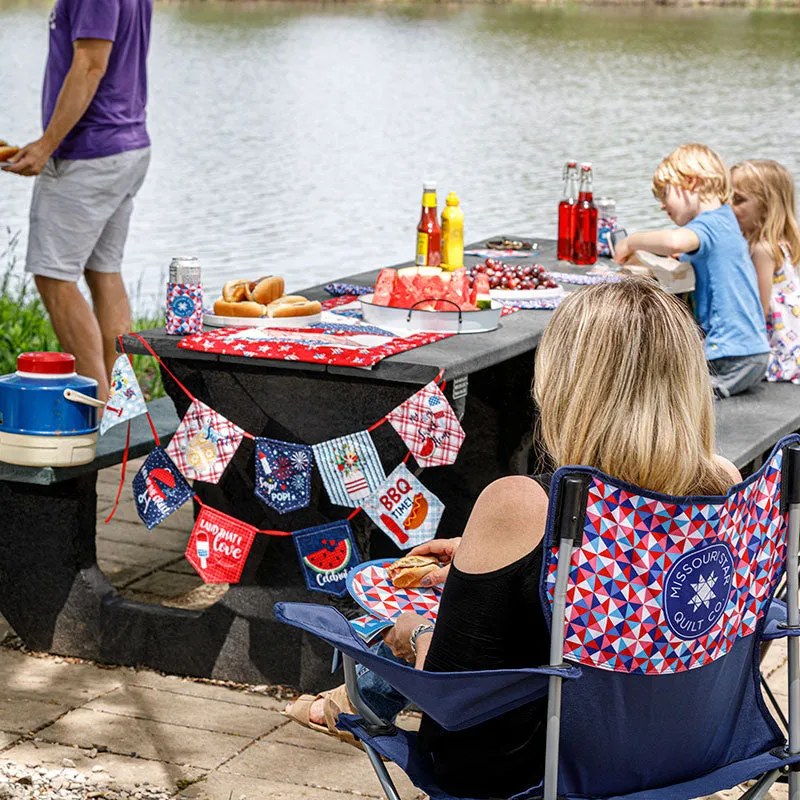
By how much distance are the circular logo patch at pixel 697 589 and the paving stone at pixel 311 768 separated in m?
1.18

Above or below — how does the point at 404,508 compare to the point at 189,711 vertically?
above

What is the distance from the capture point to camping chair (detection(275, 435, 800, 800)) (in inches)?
78.5

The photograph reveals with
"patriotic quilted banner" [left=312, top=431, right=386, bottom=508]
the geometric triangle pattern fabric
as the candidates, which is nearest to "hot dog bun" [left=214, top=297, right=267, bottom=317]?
→ "patriotic quilted banner" [left=312, top=431, right=386, bottom=508]

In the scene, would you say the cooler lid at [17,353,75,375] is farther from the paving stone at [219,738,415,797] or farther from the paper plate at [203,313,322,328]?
the paving stone at [219,738,415,797]

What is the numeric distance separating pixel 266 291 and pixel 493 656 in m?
1.92

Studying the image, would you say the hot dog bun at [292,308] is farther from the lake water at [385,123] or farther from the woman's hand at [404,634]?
the lake water at [385,123]

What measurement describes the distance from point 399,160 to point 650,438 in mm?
16347

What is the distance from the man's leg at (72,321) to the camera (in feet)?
17.1

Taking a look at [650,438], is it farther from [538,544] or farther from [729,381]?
[729,381]

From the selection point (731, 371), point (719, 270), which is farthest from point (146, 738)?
point (719, 270)

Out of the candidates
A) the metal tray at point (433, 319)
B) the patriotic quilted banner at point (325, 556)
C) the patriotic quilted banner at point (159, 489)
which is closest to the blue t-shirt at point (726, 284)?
the metal tray at point (433, 319)

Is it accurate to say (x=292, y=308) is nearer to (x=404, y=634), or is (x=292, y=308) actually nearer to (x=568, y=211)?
(x=404, y=634)

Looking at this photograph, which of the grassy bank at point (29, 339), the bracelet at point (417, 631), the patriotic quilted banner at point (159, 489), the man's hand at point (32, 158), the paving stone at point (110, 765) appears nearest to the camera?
the bracelet at point (417, 631)

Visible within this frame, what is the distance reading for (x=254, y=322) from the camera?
12.2ft
